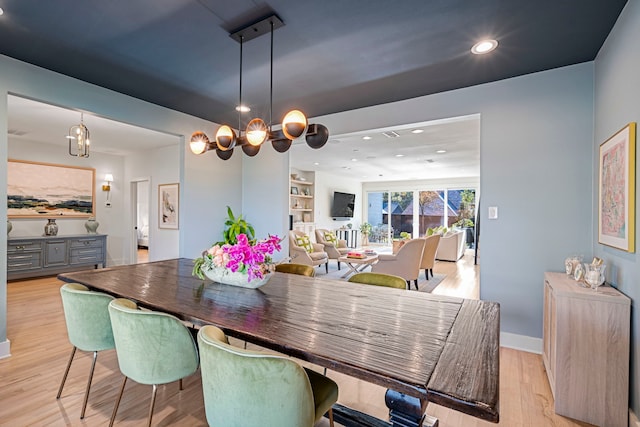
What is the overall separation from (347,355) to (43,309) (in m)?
4.68

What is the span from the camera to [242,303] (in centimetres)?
171

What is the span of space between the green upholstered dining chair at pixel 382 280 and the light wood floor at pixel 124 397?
0.76 meters

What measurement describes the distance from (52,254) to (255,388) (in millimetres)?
6784

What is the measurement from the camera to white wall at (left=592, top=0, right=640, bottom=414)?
5.86ft

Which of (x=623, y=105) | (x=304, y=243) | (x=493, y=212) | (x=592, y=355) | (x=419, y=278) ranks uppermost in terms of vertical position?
(x=623, y=105)

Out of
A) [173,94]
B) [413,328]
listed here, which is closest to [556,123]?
[413,328]

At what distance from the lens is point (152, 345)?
1480mm

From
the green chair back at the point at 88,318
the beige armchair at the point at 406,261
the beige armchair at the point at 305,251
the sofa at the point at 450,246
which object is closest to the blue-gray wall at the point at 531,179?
A: the beige armchair at the point at 406,261

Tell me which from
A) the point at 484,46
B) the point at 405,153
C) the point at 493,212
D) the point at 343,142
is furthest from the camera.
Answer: the point at 405,153

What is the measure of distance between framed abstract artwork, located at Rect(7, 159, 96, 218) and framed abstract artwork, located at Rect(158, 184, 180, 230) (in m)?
1.61

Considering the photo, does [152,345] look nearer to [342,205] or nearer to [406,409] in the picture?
[406,409]

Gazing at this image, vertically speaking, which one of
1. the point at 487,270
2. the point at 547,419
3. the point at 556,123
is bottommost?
the point at 547,419


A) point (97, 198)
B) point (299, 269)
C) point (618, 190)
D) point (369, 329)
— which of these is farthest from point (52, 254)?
point (618, 190)

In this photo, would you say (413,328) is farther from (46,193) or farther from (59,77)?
(46,193)
